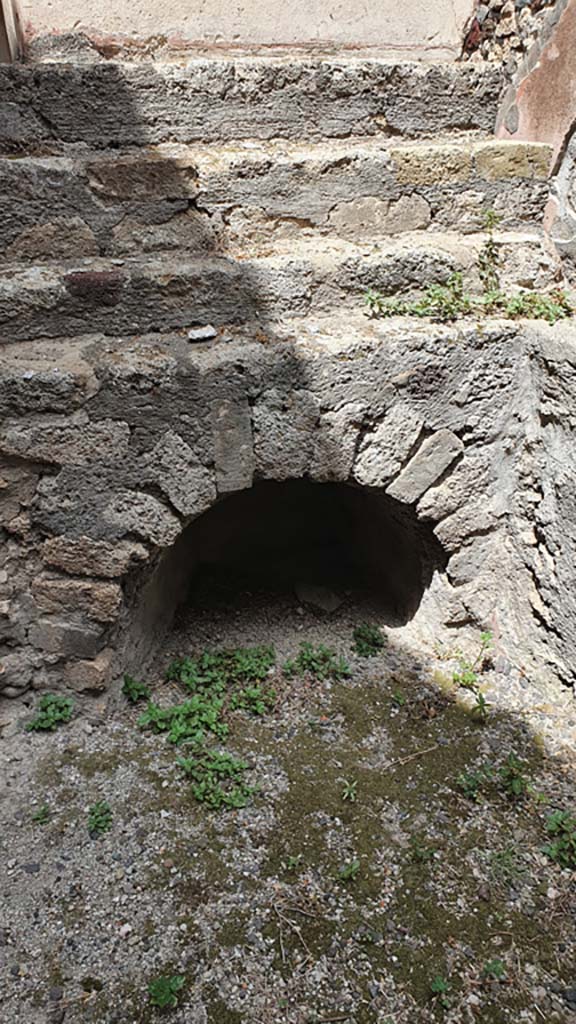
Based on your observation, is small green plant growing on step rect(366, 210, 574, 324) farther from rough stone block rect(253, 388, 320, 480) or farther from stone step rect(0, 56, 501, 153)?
stone step rect(0, 56, 501, 153)

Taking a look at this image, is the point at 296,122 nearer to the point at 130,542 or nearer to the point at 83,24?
the point at 83,24

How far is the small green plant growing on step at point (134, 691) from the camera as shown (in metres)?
2.91

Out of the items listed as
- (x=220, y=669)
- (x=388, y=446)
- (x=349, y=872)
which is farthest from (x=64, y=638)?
(x=388, y=446)

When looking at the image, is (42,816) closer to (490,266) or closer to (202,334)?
(202,334)

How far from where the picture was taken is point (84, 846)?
231 cm

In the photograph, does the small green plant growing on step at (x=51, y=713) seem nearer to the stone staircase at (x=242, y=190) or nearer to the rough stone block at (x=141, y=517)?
the rough stone block at (x=141, y=517)

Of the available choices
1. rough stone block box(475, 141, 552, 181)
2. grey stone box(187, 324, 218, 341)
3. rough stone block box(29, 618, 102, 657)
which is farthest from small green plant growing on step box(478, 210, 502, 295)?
rough stone block box(29, 618, 102, 657)

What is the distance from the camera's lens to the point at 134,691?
2912 millimetres

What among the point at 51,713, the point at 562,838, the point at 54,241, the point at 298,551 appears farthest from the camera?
the point at 298,551

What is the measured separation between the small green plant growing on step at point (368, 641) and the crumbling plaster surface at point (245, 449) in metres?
0.66

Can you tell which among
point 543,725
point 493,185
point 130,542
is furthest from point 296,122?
point 543,725

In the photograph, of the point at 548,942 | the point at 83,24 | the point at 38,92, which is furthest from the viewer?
the point at 83,24

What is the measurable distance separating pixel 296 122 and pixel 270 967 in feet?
10.5

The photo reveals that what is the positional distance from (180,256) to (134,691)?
6.10 ft
